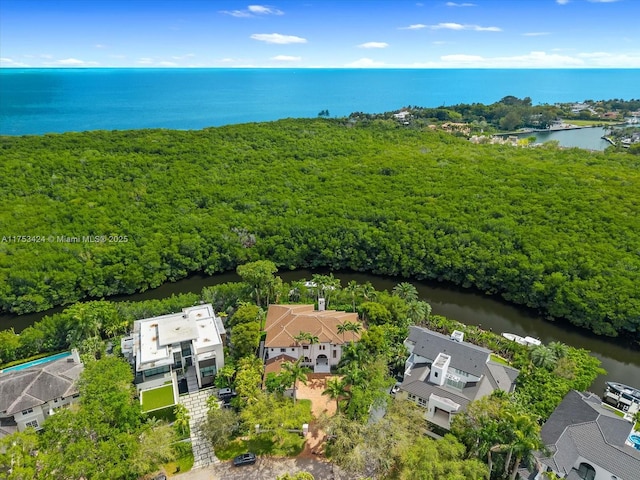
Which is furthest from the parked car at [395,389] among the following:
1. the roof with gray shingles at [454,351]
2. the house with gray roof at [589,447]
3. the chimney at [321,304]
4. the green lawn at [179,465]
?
the green lawn at [179,465]

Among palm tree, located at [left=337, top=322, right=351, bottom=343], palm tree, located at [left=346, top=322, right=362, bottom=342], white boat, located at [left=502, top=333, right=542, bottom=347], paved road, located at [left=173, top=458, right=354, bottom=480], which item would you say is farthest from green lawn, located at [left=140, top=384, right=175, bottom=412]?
white boat, located at [left=502, top=333, right=542, bottom=347]

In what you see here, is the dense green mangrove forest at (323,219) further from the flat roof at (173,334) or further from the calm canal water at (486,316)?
the flat roof at (173,334)

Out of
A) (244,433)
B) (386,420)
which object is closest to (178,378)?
(244,433)

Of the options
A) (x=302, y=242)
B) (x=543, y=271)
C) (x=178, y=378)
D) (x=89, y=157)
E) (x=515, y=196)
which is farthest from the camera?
(x=89, y=157)

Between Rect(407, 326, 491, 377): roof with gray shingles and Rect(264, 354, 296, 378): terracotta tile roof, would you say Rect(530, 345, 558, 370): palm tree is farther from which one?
Rect(264, 354, 296, 378): terracotta tile roof

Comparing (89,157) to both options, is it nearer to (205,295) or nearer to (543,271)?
(205,295)

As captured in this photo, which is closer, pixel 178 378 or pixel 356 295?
pixel 178 378

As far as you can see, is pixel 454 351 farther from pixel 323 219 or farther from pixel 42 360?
pixel 42 360
